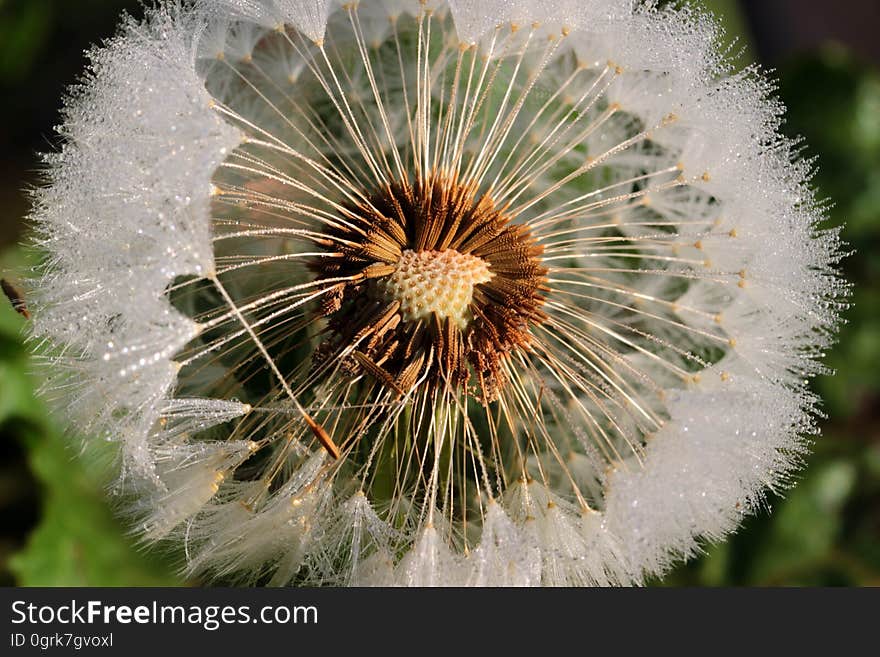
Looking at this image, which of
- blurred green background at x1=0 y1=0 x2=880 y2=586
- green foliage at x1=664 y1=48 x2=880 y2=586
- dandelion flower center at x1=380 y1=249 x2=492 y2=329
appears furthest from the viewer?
green foliage at x1=664 y1=48 x2=880 y2=586

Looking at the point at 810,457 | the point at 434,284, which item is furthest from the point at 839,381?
the point at 434,284

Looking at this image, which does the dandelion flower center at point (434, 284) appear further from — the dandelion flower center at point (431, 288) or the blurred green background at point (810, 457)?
the blurred green background at point (810, 457)

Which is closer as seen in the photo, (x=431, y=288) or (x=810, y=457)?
(x=431, y=288)

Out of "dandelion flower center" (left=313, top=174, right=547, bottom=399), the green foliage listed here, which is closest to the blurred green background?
the green foliage

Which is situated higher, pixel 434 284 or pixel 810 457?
pixel 810 457

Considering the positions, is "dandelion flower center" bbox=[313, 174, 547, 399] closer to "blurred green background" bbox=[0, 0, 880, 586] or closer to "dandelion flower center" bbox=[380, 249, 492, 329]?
"dandelion flower center" bbox=[380, 249, 492, 329]

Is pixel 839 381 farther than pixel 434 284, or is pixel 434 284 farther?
pixel 839 381

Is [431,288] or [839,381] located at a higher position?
[839,381]

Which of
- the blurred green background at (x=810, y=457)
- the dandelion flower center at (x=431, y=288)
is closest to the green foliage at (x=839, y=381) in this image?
the blurred green background at (x=810, y=457)

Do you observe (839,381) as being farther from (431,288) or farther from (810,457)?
(431,288)

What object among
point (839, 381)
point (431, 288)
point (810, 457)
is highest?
point (839, 381)
